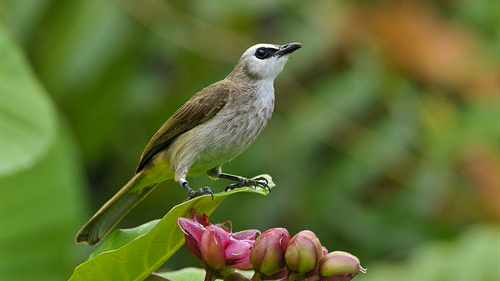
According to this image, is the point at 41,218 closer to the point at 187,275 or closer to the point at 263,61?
the point at 263,61

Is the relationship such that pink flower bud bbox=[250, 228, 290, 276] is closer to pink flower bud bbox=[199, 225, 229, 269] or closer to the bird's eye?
pink flower bud bbox=[199, 225, 229, 269]

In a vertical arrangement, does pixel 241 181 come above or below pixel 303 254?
below

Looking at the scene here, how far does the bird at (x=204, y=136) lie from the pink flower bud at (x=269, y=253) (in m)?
0.94

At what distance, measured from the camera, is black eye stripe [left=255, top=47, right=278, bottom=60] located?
3529mm

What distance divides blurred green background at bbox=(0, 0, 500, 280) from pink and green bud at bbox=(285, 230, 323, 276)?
249cm

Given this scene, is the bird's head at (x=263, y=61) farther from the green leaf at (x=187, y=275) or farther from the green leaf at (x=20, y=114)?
the green leaf at (x=187, y=275)

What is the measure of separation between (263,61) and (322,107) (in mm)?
1384

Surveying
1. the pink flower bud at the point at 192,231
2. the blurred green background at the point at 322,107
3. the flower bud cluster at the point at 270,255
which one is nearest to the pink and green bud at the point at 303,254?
the flower bud cluster at the point at 270,255

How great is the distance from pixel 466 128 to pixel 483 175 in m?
0.30

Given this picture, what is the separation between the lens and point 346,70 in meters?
5.10

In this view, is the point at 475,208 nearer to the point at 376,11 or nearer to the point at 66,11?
the point at 376,11

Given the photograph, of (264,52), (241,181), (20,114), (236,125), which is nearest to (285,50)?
(264,52)

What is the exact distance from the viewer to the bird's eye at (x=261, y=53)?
353 cm

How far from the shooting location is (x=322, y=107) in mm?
4855
